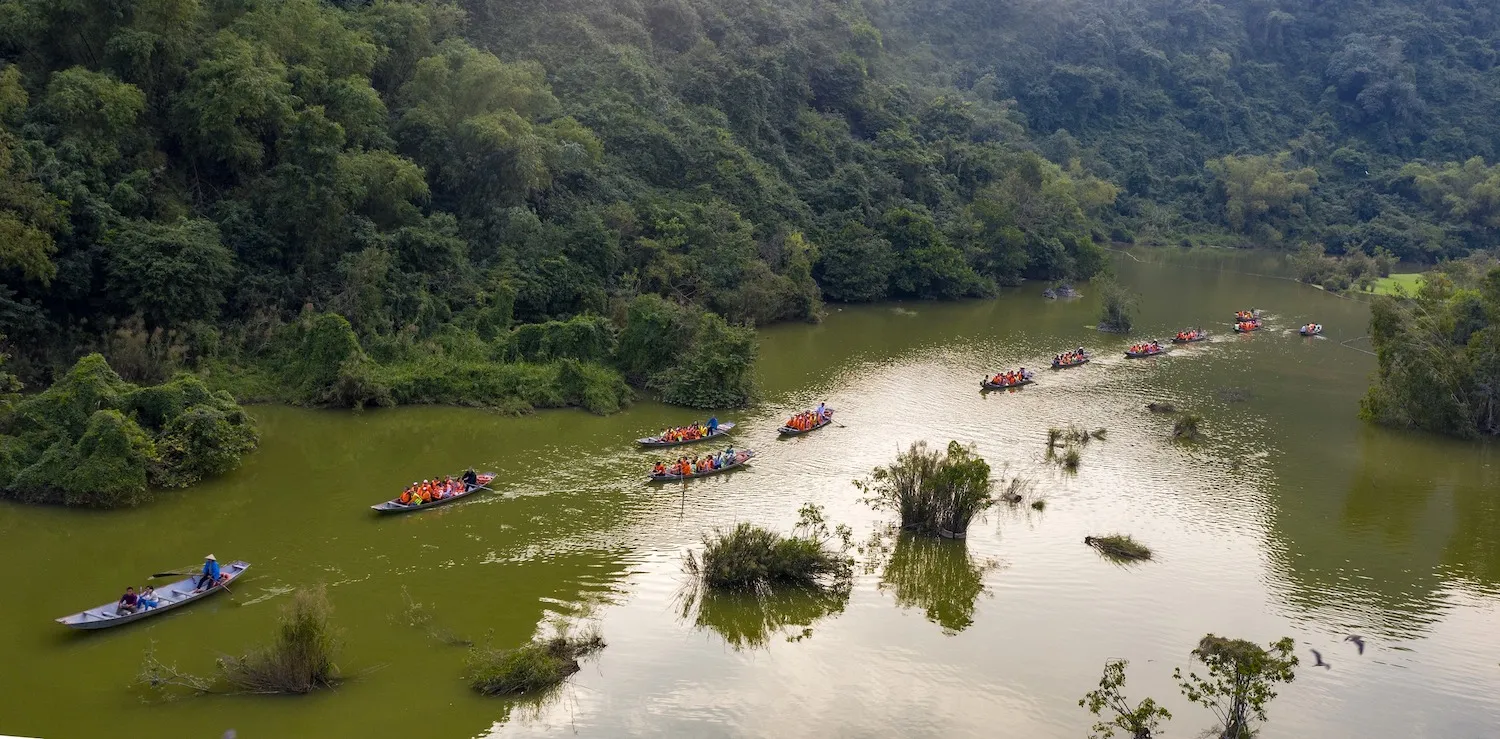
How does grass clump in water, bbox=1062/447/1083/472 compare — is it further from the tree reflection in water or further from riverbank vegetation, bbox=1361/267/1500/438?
riverbank vegetation, bbox=1361/267/1500/438

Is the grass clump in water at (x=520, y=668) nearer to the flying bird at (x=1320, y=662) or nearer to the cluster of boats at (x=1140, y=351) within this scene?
the flying bird at (x=1320, y=662)

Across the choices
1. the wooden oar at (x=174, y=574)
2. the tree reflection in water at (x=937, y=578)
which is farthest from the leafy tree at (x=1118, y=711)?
the wooden oar at (x=174, y=574)

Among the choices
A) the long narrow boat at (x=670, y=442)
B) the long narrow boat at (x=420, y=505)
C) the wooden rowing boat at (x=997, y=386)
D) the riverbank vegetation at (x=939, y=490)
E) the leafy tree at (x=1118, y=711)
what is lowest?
the leafy tree at (x=1118, y=711)

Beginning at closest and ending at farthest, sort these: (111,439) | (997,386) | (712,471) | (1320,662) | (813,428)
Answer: (1320,662) < (111,439) < (712,471) < (813,428) < (997,386)

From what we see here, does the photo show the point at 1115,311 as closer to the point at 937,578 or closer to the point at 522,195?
the point at 522,195

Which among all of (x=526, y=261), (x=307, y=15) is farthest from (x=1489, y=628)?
(x=307, y=15)

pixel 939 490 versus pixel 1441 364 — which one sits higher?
pixel 1441 364

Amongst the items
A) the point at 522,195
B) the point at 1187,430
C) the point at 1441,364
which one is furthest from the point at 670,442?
the point at 1441,364

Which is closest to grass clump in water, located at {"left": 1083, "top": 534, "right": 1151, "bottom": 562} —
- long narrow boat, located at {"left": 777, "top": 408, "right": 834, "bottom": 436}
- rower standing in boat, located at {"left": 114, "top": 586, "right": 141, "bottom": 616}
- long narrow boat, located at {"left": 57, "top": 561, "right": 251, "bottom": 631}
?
long narrow boat, located at {"left": 777, "top": 408, "right": 834, "bottom": 436}

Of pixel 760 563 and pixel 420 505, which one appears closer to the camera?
pixel 760 563
